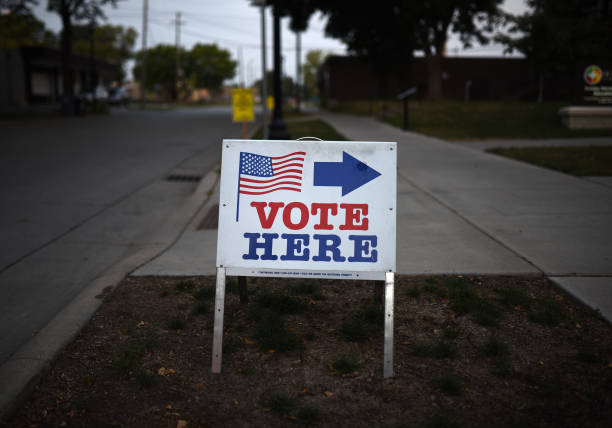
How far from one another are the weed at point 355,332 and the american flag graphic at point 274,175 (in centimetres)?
103

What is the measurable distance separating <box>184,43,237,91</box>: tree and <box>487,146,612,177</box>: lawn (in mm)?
109874

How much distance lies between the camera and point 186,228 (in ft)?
23.3

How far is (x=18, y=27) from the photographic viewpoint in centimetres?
6175

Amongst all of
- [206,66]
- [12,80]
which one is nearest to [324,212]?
[12,80]

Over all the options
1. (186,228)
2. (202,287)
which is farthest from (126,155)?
(202,287)

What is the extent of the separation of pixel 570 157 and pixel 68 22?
113 ft

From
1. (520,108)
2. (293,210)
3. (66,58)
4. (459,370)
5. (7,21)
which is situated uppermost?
(7,21)

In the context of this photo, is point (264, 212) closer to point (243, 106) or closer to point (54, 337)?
point (54, 337)

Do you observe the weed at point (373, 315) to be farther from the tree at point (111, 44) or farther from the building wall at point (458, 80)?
the tree at point (111, 44)

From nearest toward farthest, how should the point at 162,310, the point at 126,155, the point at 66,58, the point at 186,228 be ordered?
the point at 162,310 → the point at 186,228 → the point at 126,155 → the point at 66,58

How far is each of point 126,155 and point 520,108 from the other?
18665mm

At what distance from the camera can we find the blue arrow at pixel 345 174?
353 centimetres

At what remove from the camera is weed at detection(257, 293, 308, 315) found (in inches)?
166

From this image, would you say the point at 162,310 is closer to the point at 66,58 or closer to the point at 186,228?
the point at 186,228
